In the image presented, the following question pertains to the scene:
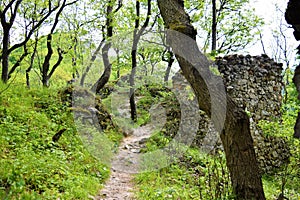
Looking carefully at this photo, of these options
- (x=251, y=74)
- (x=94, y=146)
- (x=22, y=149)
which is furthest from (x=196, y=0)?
(x=22, y=149)

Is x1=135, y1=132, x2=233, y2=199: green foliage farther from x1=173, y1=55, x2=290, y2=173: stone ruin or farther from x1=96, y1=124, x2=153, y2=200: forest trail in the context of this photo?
x1=173, y1=55, x2=290, y2=173: stone ruin

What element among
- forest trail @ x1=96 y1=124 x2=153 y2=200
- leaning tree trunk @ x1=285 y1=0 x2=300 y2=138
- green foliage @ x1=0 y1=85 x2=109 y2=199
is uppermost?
leaning tree trunk @ x1=285 y1=0 x2=300 y2=138

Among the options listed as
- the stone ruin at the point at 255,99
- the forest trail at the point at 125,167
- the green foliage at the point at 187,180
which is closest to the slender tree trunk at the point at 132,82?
the forest trail at the point at 125,167

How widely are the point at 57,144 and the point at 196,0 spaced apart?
1090 centimetres

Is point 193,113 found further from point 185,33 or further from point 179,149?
point 185,33

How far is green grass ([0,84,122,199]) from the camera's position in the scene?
3902mm

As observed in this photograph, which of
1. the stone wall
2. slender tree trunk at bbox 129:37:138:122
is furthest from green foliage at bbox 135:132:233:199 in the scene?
slender tree trunk at bbox 129:37:138:122

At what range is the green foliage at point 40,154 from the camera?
12.8 feet

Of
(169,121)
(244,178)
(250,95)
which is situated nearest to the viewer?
(244,178)

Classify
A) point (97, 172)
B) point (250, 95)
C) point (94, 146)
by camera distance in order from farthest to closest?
point (250, 95), point (94, 146), point (97, 172)

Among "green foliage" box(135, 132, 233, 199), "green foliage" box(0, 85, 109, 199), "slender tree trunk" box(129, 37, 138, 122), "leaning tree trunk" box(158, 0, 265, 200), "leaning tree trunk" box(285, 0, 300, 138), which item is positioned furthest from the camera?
"slender tree trunk" box(129, 37, 138, 122)

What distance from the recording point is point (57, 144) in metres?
6.18

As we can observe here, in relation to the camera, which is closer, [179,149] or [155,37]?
[179,149]

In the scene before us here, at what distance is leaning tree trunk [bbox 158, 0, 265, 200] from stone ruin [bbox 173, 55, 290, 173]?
4.92m
